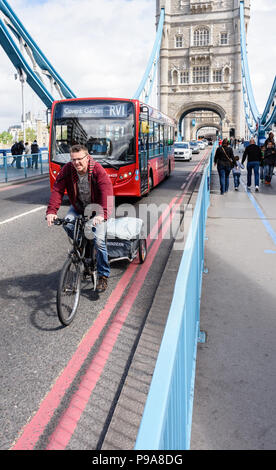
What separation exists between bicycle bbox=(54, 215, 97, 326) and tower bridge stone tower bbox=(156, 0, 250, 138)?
2938 inches

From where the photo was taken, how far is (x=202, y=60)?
76875mm

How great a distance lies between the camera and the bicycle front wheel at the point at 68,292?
3.83 meters

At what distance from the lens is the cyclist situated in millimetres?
4238

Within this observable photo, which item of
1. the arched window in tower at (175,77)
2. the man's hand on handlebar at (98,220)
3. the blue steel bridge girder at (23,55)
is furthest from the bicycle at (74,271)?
the arched window in tower at (175,77)

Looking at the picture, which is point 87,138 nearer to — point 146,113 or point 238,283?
point 146,113

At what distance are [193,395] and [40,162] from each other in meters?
19.5

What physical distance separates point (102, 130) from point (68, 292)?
280 inches

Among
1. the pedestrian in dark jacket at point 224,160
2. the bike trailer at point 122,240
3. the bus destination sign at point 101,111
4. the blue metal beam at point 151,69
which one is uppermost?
the blue metal beam at point 151,69

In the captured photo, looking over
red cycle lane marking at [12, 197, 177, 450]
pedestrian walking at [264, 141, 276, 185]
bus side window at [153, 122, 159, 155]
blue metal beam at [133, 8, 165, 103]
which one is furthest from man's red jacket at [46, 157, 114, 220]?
blue metal beam at [133, 8, 165, 103]

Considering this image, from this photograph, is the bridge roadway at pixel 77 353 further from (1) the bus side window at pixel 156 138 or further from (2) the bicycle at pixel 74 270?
(1) the bus side window at pixel 156 138

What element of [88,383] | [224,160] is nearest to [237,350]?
[88,383]

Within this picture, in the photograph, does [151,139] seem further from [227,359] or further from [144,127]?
[227,359]

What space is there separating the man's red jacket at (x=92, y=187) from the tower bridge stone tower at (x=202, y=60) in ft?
245
